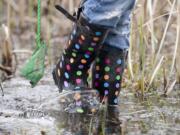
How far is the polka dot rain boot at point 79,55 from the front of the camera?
2.51 meters

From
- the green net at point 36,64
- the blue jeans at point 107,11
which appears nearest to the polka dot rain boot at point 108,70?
the blue jeans at point 107,11

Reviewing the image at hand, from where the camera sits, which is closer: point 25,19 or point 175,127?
point 175,127

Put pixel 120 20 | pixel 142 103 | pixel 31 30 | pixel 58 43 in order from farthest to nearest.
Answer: pixel 31 30 → pixel 58 43 → pixel 142 103 → pixel 120 20

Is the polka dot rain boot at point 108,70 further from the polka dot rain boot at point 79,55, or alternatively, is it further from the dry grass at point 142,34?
the dry grass at point 142,34

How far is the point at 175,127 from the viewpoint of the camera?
96.4 inches

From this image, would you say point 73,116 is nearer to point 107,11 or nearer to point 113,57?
point 113,57

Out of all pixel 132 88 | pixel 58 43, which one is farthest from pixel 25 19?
pixel 132 88

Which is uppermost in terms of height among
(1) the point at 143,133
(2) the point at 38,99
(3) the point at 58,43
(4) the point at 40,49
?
(3) the point at 58,43

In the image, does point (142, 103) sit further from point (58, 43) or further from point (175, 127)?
point (58, 43)

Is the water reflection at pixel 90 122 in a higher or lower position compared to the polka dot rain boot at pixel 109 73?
lower

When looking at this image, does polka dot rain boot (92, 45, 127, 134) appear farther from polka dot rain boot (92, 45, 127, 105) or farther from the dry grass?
the dry grass

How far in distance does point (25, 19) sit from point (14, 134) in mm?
2507

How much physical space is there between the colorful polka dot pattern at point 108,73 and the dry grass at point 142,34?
1.01 ft

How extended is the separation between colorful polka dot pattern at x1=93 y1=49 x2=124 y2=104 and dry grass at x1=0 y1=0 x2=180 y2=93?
1.01 ft
